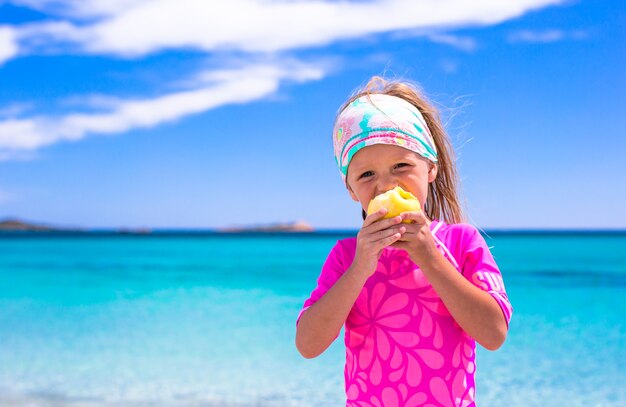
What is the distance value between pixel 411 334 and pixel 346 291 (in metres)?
0.27

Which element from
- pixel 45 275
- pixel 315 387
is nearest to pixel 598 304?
pixel 315 387

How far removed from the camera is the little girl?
1.73 meters

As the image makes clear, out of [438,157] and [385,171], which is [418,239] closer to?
[385,171]

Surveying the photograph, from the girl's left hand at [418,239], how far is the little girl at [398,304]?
0.25 feet

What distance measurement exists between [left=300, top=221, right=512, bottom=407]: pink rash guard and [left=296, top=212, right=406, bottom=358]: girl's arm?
0.09m

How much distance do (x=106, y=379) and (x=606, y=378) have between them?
5928mm

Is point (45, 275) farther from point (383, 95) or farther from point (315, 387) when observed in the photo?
point (383, 95)

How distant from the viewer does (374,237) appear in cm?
163

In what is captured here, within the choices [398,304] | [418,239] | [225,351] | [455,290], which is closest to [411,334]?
[398,304]

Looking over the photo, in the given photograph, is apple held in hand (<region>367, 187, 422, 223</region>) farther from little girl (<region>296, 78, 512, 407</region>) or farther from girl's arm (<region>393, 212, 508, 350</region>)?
little girl (<region>296, 78, 512, 407</region>)

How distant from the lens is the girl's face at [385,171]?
182cm

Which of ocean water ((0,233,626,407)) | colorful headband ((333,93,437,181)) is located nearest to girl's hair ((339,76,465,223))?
colorful headband ((333,93,437,181))

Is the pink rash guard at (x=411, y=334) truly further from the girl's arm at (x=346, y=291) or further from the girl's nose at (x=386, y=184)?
the girl's nose at (x=386, y=184)

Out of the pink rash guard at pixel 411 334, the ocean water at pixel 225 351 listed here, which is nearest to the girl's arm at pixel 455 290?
the pink rash guard at pixel 411 334
